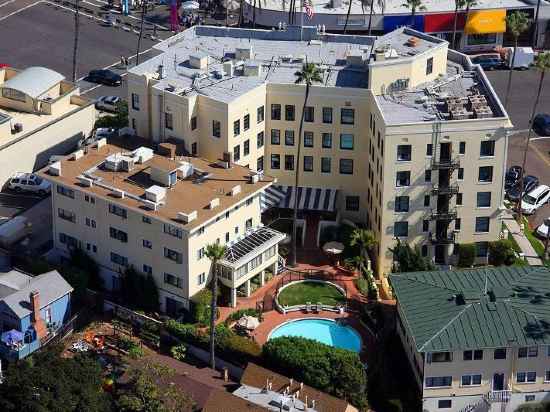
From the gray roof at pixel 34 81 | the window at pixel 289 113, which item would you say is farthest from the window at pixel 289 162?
the gray roof at pixel 34 81

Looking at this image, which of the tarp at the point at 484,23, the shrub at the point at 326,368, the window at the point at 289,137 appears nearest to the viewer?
the shrub at the point at 326,368

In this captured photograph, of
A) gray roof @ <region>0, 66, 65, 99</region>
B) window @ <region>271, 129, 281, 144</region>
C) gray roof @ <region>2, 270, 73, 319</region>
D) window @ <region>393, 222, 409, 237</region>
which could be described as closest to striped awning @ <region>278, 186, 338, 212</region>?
window @ <region>271, 129, 281, 144</region>

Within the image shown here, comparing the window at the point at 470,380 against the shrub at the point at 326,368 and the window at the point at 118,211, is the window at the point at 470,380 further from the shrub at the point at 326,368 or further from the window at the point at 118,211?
the window at the point at 118,211

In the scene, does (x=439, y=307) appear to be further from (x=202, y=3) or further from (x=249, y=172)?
(x=202, y=3)

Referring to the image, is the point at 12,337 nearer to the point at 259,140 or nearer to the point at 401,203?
the point at 259,140

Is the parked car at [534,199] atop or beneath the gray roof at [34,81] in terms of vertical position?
beneath

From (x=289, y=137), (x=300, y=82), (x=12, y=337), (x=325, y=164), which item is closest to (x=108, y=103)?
(x=289, y=137)
